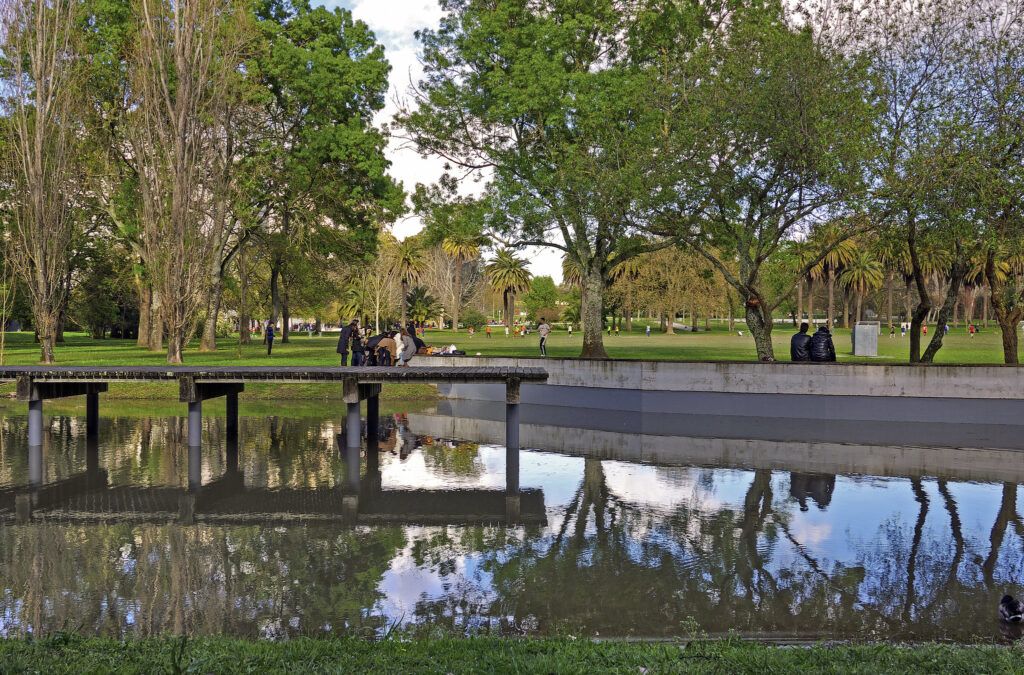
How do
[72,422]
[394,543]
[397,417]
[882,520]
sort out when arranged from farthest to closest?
[397,417] < [72,422] < [882,520] < [394,543]

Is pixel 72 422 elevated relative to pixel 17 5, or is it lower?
lower

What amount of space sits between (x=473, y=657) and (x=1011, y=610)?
4752 millimetres

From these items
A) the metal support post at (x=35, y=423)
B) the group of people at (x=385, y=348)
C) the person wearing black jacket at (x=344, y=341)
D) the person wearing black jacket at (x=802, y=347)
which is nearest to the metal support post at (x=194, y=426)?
the metal support post at (x=35, y=423)

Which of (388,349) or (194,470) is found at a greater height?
(388,349)

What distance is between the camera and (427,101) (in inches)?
1256

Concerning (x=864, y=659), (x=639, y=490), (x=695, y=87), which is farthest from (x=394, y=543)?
(x=695, y=87)

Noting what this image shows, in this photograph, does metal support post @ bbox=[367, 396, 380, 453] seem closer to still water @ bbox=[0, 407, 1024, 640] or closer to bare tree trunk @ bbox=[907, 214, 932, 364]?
still water @ bbox=[0, 407, 1024, 640]

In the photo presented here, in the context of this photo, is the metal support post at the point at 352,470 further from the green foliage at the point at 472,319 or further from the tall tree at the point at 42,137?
the green foliage at the point at 472,319

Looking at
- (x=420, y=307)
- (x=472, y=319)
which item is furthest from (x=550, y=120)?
(x=472, y=319)

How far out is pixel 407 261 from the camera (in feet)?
285

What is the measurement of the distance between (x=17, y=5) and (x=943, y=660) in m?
39.9

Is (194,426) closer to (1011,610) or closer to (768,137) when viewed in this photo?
(1011,610)

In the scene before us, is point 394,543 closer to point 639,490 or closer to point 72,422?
point 639,490

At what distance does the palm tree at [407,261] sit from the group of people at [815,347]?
59.7 m
